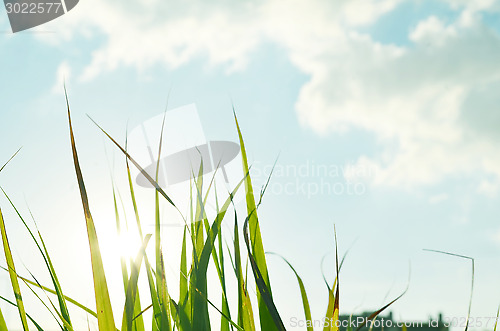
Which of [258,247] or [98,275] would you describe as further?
[258,247]

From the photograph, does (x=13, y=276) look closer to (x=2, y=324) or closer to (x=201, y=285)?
(x=2, y=324)

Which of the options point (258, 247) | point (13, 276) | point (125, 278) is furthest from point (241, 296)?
point (13, 276)

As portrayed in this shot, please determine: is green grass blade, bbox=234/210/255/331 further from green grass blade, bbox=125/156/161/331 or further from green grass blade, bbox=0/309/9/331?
green grass blade, bbox=0/309/9/331

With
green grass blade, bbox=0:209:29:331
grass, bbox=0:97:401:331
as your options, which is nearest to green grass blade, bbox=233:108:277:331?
grass, bbox=0:97:401:331

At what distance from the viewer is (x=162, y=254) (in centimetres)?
68

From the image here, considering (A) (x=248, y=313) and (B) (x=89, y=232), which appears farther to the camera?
(A) (x=248, y=313)

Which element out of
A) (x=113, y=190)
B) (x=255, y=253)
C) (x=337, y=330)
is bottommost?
(x=337, y=330)

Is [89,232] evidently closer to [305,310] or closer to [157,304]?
[157,304]

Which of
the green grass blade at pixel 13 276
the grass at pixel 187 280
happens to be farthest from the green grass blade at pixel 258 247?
the green grass blade at pixel 13 276

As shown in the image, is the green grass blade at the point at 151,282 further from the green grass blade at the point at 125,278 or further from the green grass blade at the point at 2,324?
the green grass blade at the point at 2,324

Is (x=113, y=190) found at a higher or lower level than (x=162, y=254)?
higher

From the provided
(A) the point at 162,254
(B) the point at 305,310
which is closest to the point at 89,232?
(A) the point at 162,254

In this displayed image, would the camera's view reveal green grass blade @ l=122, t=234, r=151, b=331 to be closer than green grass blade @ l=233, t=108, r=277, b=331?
Yes

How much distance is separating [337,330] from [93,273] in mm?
353
